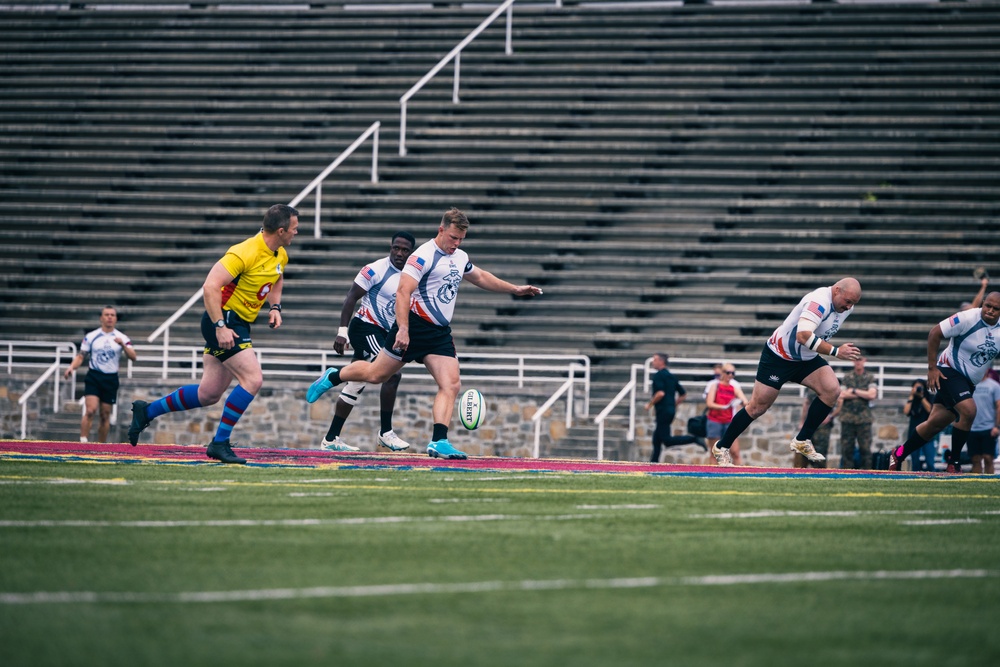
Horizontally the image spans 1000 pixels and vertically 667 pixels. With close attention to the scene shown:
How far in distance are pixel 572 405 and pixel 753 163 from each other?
7465 mm

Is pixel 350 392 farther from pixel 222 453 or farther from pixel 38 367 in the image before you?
pixel 38 367

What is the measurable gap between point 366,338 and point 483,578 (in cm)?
1082

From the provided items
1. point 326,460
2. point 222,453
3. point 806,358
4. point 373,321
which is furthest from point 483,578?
point 373,321

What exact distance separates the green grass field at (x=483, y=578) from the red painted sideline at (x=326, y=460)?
118 inches

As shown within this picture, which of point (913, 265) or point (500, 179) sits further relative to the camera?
point (500, 179)

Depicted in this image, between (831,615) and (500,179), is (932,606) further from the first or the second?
(500,179)

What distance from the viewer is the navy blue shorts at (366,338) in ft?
54.4

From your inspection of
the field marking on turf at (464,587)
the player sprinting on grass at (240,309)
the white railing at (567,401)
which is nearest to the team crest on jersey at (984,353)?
the player sprinting on grass at (240,309)

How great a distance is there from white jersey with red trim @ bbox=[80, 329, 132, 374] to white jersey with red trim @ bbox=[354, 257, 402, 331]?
7730 millimetres

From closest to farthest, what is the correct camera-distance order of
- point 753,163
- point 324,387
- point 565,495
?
point 565,495 → point 324,387 → point 753,163

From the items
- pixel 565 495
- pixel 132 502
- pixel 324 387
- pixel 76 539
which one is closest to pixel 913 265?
pixel 324 387

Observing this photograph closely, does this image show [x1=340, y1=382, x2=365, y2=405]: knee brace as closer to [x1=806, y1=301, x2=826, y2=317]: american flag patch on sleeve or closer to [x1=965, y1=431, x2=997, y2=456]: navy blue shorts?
[x1=806, y1=301, x2=826, y2=317]: american flag patch on sleeve

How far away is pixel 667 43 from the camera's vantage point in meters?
32.3

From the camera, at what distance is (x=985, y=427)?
19328 millimetres
